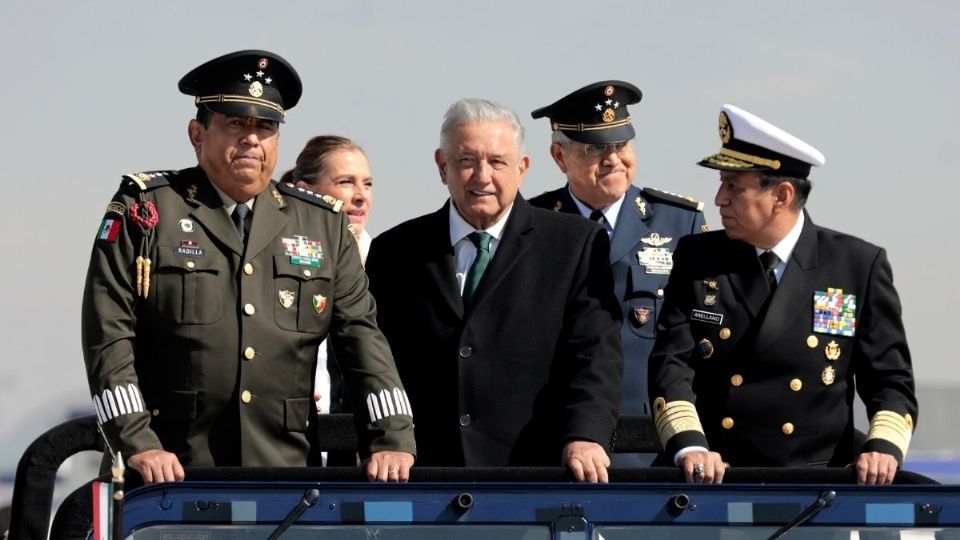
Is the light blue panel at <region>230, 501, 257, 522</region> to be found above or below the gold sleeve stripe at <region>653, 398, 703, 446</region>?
below

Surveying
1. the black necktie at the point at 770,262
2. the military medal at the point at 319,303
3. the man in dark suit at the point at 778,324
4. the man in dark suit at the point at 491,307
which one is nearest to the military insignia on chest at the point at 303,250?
the military medal at the point at 319,303

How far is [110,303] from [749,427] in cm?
190

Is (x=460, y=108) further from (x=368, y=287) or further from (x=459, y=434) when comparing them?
(x=459, y=434)

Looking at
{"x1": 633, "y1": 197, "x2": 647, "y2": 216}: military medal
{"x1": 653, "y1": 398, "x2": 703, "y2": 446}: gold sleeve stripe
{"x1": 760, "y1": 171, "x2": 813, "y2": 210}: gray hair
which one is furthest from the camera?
{"x1": 633, "y1": 197, "x2": 647, "y2": 216}: military medal

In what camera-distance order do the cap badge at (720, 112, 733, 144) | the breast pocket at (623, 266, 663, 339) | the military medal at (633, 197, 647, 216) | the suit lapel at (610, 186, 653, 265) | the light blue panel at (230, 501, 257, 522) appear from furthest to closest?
Answer: the military medal at (633, 197, 647, 216)
the suit lapel at (610, 186, 653, 265)
the breast pocket at (623, 266, 663, 339)
the cap badge at (720, 112, 733, 144)
the light blue panel at (230, 501, 257, 522)

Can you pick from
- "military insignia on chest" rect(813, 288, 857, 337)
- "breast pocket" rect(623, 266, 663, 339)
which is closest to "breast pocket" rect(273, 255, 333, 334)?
"military insignia on chest" rect(813, 288, 857, 337)

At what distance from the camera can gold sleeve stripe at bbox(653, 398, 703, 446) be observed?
16.3ft

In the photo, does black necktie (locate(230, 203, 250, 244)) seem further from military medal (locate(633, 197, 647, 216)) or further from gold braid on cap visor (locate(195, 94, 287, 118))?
military medal (locate(633, 197, 647, 216))

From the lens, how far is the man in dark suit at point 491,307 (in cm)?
544

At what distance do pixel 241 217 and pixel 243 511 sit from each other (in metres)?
1.31

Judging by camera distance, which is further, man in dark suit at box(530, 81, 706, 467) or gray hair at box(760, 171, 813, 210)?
man in dark suit at box(530, 81, 706, 467)

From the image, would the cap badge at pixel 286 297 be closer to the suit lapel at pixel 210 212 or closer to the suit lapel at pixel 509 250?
the suit lapel at pixel 210 212

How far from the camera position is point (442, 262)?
18.5 ft

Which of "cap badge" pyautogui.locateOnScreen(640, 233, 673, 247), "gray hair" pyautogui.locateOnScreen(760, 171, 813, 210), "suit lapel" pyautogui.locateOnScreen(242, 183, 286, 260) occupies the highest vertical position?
"gray hair" pyautogui.locateOnScreen(760, 171, 813, 210)
